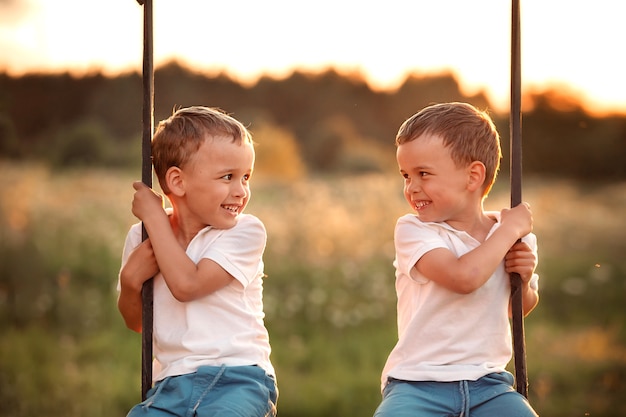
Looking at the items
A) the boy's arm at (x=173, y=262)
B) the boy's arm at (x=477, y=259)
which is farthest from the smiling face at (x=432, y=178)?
the boy's arm at (x=173, y=262)

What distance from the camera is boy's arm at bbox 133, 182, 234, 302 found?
2230 mm

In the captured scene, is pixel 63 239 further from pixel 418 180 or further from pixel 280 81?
pixel 418 180

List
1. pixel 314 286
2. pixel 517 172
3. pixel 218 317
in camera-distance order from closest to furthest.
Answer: pixel 517 172 → pixel 218 317 → pixel 314 286

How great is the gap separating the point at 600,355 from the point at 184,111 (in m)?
3.55

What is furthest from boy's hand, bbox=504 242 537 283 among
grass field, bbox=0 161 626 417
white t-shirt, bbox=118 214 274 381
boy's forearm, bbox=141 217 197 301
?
grass field, bbox=0 161 626 417

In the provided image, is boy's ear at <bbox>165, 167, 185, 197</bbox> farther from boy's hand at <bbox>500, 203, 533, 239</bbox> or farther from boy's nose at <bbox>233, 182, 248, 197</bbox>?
boy's hand at <bbox>500, 203, 533, 239</bbox>

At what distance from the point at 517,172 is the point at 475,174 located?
0.16m

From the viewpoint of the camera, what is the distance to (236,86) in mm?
5180

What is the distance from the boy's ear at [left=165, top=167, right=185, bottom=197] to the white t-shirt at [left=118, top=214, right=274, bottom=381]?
115mm

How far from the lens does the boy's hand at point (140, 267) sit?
227cm

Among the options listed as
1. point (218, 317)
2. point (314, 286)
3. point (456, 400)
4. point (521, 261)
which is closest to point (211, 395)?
point (218, 317)

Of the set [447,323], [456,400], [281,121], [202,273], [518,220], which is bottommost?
[456,400]

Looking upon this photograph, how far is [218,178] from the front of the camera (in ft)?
7.54

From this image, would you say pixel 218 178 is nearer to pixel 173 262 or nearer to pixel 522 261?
pixel 173 262
